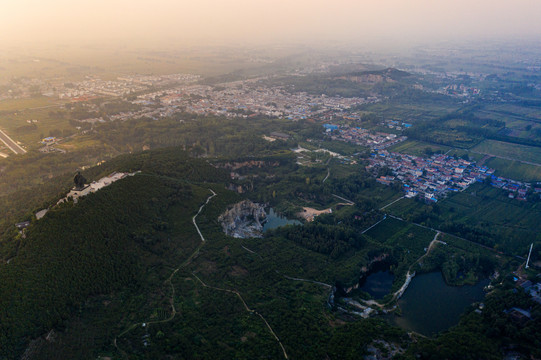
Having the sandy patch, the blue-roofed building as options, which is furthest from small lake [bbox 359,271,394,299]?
the blue-roofed building

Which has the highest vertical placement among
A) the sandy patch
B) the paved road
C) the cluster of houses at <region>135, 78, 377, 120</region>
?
the cluster of houses at <region>135, 78, 377, 120</region>

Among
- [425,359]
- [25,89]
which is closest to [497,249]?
[425,359]

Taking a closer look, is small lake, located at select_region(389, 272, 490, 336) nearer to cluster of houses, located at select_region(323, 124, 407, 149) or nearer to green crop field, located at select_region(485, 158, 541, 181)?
green crop field, located at select_region(485, 158, 541, 181)

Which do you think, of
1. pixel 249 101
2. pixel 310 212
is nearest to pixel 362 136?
pixel 310 212

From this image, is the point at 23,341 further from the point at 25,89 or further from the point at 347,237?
the point at 25,89

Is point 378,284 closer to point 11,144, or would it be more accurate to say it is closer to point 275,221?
point 275,221

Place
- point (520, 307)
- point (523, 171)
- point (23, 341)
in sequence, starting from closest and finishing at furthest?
point (23, 341) → point (520, 307) → point (523, 171)
